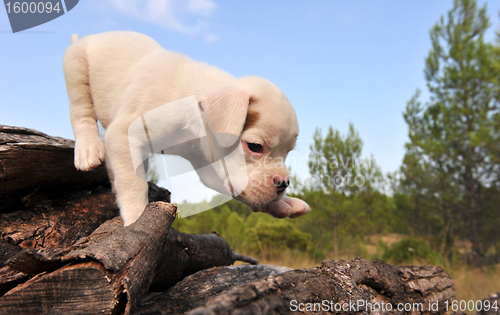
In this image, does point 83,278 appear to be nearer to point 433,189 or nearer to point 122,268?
point 122,268

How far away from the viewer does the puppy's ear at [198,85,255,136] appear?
190 cm

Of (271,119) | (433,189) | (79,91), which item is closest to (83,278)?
(271,119)

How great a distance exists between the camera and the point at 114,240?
1711mm

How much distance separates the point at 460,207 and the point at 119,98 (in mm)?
13779

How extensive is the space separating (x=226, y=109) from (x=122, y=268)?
41.8 inches

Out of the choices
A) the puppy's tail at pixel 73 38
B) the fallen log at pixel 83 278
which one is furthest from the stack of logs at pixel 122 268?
the puppy's tail at pixel 73 38

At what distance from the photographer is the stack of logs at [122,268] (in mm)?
1438

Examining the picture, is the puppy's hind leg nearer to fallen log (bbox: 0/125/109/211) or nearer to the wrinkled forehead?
fallen log (bbox: 0/125/109/211)

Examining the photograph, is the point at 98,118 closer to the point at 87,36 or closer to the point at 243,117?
the point at 87,36

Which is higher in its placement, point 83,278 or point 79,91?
point 79,91

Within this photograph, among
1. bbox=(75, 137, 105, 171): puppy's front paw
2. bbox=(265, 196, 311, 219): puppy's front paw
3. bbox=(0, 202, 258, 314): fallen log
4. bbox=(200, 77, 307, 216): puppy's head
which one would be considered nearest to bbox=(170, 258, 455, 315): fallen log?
bbox=(0, 202, 258, 314): fallen log

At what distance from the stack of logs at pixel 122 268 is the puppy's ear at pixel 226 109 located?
70cm

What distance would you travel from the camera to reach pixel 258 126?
203cm

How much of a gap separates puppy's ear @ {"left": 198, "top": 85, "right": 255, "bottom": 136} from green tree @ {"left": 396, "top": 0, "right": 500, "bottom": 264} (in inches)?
494
